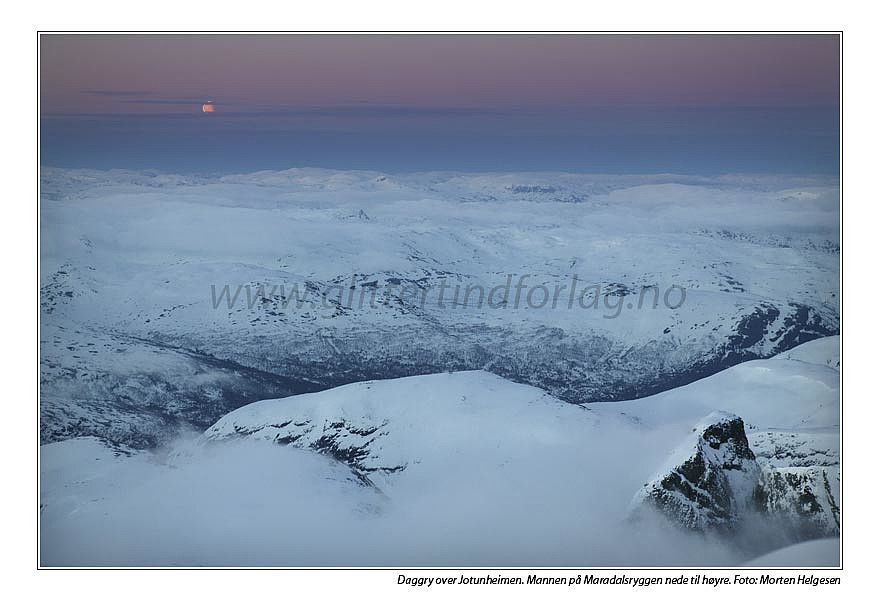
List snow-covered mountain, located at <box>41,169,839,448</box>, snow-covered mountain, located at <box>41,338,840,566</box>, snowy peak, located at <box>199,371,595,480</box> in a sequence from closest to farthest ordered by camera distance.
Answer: snow-covered mountain, located at <box>41,338,840,566</box>, snowy peak, located at <box>199,371,595,480</box>, snow-covered mountain, located at <box>41,169,839,448</box>

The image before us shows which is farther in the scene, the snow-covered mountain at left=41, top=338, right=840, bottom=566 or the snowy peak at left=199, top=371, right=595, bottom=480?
the snowy peak at left=199, top=371, right=595, bottom=480

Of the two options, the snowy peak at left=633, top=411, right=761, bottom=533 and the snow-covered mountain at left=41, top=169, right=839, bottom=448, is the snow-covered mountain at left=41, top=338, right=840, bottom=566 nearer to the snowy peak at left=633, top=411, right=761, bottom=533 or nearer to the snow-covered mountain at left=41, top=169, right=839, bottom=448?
the snowy peak at left=633, top=411, right=761, bottom=533

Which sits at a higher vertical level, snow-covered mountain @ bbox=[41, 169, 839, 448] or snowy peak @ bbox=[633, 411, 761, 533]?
snow-covered mountain @ bbox=[41, 169, 839, 448]

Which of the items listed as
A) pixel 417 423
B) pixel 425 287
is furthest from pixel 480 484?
pixel 425 287

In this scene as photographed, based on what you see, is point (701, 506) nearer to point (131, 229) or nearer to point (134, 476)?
point (134, 476)

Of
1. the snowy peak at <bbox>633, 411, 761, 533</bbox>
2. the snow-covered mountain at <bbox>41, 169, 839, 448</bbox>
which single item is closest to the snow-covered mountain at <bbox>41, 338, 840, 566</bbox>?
the snowy peak at <bbox>633, 411, 761, 533</bbox>

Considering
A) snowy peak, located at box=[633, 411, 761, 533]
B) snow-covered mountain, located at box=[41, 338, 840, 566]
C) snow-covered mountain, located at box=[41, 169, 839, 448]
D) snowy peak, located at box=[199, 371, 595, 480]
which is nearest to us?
snow-covered mountain, located at box=[41, 338, 840, 566]
